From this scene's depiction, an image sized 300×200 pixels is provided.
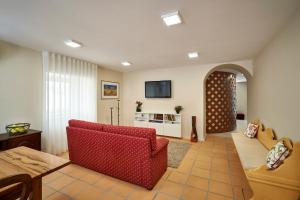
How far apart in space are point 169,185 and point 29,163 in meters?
1.86

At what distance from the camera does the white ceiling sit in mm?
1604

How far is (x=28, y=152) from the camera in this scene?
1561 mm

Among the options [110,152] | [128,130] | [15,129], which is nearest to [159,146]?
[128,130]

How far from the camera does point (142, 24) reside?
6.64 ft

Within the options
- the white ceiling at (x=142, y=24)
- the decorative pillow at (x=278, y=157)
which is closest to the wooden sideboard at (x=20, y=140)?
the white ceiling at (x=142, y=24)

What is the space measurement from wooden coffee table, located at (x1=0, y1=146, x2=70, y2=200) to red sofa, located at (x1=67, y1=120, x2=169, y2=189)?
3.17 ft

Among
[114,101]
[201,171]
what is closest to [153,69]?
[114,101]

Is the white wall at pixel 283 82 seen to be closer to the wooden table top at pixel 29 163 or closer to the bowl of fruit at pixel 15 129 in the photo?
the wooden table top at pixel 29 163

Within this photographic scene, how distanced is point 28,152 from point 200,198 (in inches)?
86.7

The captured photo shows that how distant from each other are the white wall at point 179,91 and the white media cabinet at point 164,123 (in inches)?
10.5

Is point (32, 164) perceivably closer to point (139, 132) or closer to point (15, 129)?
point (139, 132)

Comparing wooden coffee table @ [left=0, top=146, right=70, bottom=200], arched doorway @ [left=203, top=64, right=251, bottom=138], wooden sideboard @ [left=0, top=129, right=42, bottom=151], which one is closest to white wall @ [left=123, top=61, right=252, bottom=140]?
arched doorway @ [left=203, top=64, right=251, bottom=138]

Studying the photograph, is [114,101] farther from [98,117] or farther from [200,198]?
[200,198]

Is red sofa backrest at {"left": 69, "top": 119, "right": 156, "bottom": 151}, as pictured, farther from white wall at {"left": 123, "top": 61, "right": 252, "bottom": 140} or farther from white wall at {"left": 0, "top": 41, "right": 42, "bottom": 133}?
white wall at {"left": 123, "top": 61, "right": 252, "bottom": 140}
